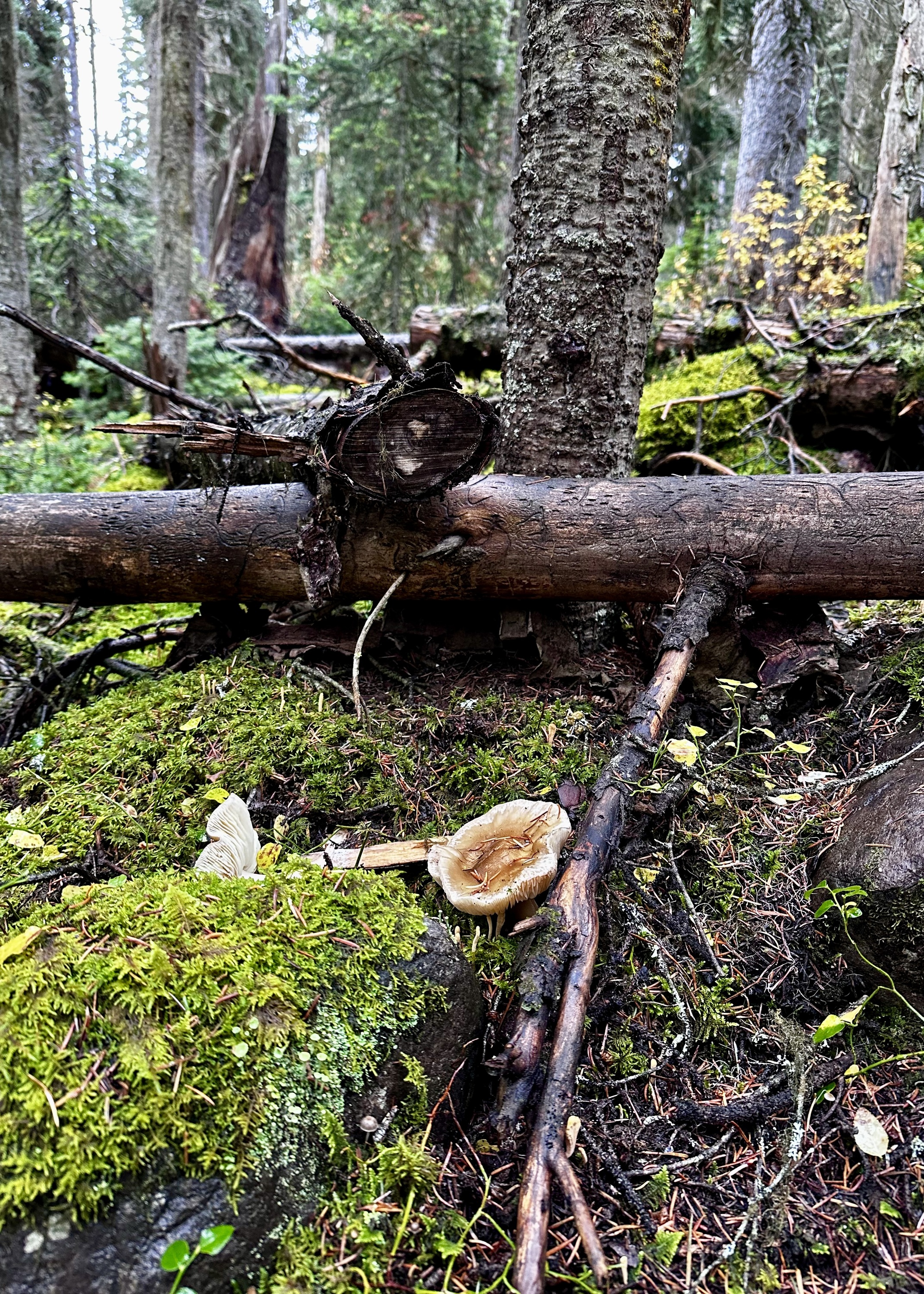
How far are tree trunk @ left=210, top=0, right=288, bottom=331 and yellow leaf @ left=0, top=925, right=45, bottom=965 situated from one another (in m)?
16.5

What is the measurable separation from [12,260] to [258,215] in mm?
9318

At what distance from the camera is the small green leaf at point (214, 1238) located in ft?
4.26

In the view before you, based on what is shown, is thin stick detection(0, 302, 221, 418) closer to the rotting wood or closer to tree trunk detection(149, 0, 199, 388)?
the rotting wood

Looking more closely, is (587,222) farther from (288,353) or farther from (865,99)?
(865,99)

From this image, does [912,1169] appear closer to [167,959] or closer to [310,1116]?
[310,1116]

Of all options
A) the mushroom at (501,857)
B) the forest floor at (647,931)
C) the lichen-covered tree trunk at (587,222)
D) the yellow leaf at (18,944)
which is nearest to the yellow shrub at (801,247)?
the lichen-covered tree trunk at (587,222)

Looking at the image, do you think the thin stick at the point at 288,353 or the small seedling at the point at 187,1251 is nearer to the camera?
the small seedling at the point at 187,1251

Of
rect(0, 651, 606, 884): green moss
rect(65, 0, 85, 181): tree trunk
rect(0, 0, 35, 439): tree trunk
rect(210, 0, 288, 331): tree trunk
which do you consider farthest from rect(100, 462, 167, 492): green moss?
rect(65, 0, 85, 181): tree trunk

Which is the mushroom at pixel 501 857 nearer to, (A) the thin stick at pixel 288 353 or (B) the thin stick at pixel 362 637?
(B) the thin stick at pixel 362 637

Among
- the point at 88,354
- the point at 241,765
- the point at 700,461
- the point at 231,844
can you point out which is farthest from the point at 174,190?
the point at 231,844

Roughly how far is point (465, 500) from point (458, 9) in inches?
464

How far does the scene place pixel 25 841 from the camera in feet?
7.92

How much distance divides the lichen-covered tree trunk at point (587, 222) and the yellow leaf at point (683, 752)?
54.1 inches

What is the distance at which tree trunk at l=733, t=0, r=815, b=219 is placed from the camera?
1034 cm
